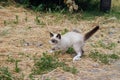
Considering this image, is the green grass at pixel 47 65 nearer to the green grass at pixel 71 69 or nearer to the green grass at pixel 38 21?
the green grass at pixel 71 69

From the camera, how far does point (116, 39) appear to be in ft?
27.0

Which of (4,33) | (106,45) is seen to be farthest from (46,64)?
(4,33)

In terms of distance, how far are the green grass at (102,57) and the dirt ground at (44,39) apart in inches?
4.0

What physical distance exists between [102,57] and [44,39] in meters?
1.34

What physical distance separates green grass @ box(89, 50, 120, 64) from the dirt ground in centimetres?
10

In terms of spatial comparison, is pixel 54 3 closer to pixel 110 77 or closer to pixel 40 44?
pixel 40 44

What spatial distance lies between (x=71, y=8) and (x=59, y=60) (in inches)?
125

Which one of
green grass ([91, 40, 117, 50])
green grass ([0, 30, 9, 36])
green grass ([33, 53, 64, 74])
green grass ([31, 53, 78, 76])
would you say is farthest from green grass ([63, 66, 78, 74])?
green grass ([0, 30, 9, 36])

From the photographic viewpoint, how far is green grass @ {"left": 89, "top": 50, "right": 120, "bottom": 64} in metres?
6.78

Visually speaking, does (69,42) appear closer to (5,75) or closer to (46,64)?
(46,64)

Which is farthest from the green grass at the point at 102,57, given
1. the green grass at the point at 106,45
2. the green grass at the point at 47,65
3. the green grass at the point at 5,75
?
the green grass at the point at 5,75

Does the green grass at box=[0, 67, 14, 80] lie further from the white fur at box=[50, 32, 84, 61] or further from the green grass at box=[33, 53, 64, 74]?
the white fur at box=[50, 32, 84, 61]

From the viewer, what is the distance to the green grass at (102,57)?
22.2 ft

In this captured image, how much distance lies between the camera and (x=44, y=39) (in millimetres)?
7789
